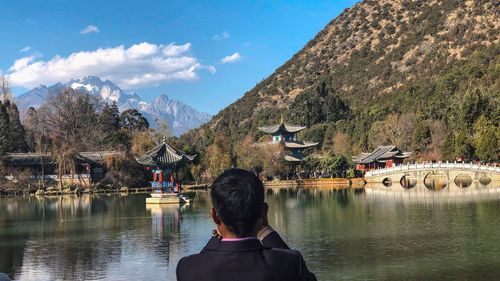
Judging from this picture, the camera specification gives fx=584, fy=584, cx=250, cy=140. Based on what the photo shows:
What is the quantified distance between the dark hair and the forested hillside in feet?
144

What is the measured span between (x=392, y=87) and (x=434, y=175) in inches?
1241

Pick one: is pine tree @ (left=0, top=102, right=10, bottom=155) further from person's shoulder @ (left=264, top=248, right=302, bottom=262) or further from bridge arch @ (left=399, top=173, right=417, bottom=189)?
person's shoulder @ (left=264, top=248, right=302, bottom=262)

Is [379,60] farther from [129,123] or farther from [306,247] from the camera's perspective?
[306,247]

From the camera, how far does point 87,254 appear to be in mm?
16672

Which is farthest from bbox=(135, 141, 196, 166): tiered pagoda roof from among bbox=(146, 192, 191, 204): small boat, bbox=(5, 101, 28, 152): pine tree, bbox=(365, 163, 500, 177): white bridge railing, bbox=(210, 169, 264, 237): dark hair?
bbox=(210, 169, 264, 237): dark hair

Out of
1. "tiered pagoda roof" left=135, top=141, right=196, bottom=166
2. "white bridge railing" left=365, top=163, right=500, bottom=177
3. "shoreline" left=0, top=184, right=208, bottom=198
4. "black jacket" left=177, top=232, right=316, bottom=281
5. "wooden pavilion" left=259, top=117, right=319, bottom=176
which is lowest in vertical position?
"black jacket" left=177, top=232, right=316, bottom=281

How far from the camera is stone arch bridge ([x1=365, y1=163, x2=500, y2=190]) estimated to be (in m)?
41.4

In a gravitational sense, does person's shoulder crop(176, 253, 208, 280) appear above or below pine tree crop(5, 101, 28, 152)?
below

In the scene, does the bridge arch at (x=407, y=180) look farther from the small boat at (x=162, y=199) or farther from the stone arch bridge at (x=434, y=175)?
the small boat at (x=162, y=199)

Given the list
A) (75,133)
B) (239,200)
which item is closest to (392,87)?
(75,133)

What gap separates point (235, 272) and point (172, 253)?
14.6 m

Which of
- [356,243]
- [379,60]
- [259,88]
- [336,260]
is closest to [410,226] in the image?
[356,243]

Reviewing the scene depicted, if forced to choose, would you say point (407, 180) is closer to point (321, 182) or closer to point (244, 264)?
point (321, 182)

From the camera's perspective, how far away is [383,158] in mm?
51594
